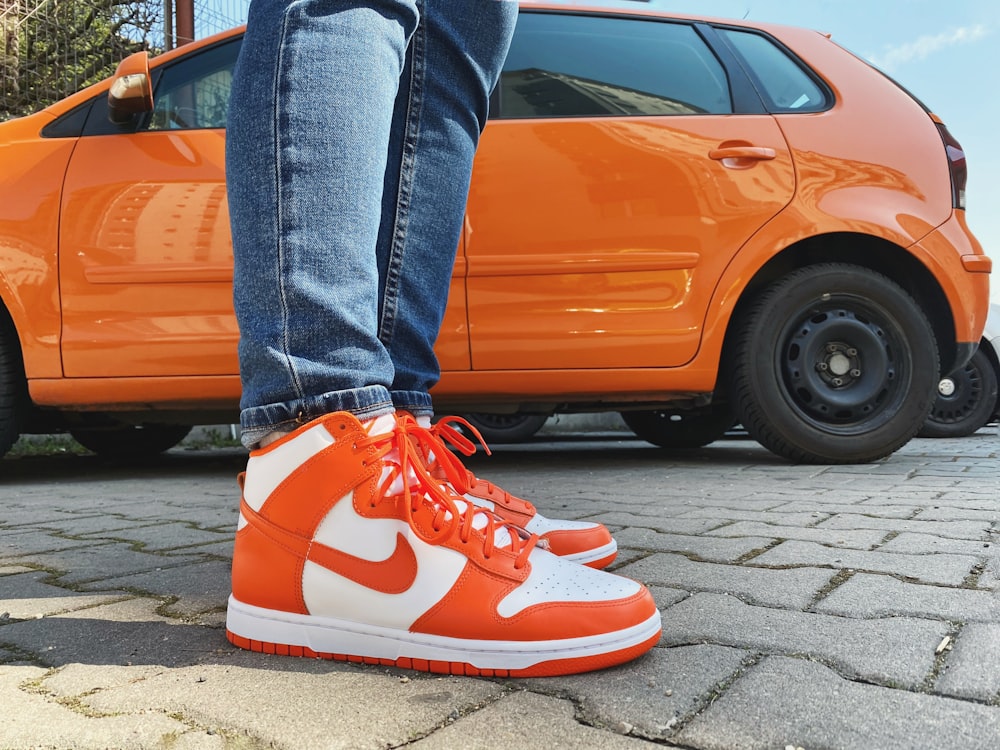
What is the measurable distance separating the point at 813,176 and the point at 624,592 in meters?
2.50

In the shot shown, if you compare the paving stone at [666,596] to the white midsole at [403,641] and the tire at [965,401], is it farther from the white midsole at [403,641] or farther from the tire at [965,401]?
the tire at [965,401]

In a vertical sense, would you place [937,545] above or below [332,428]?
below

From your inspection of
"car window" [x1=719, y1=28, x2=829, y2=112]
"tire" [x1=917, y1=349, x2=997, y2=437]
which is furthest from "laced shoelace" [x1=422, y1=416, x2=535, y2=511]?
"tire" [x1=917, y1=349, x2=997, y2=437]

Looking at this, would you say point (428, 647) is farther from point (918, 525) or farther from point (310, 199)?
point (918, 525)

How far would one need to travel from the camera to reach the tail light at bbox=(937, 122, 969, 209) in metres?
3.12

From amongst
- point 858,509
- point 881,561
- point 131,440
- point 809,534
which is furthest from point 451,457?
point 131,440

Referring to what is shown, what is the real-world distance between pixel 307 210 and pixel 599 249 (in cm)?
206

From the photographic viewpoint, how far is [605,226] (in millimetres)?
2965

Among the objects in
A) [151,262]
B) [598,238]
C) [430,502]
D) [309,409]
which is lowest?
[430,502]

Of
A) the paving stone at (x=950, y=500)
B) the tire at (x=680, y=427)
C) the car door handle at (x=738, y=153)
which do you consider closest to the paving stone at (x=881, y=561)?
the paving stone at (x=950, y=500)

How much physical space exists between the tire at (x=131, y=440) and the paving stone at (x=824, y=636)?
3.67 meters

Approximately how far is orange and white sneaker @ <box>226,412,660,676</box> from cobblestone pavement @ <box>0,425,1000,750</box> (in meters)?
0.03

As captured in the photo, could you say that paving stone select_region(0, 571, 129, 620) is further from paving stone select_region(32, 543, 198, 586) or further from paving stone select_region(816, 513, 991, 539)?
paving stone select_region(816, 513, 991, 539)

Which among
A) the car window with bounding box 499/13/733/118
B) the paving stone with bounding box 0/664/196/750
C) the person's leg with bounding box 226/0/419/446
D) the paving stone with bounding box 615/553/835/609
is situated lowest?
the paving stone with bounding box 615/553/835/609
